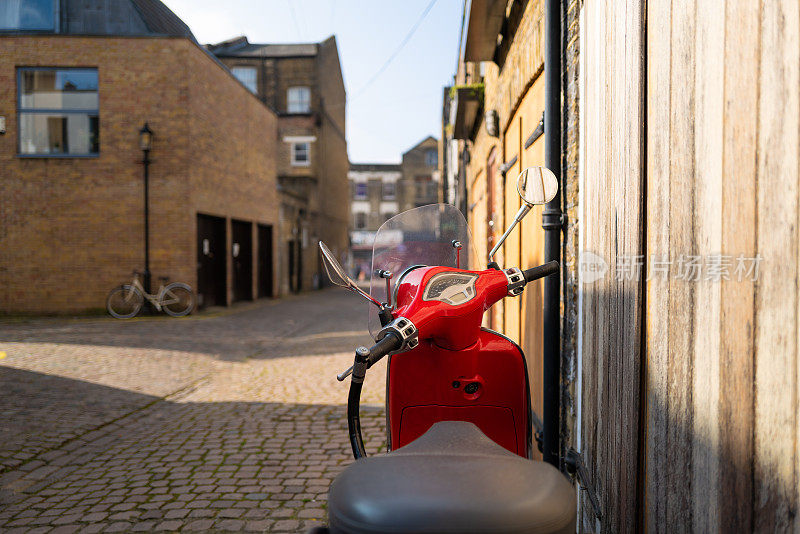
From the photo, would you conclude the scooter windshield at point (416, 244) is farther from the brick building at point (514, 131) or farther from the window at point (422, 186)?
the window at point (422, 186)

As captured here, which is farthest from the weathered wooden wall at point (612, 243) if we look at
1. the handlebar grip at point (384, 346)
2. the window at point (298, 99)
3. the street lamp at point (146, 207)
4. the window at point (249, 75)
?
the window at point (249, 75)

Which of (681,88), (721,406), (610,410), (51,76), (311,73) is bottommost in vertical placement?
(610,410)

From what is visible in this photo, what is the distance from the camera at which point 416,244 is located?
2322 mm

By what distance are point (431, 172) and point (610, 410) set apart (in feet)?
146

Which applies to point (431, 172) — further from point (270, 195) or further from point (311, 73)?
point (270, 195)

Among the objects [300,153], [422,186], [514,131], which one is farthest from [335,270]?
[422,186]

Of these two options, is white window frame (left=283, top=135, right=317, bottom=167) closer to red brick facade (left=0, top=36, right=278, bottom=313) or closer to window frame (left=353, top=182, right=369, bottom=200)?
red brick facade (left=0, top=36, right=278, bottom=313)

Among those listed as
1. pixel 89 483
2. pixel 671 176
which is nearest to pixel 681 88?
pixel 671 176

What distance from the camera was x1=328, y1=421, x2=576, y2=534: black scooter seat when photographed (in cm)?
94

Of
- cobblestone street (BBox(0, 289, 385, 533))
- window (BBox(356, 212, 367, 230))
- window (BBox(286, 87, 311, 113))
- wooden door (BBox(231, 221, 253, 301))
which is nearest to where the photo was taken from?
cobblestone street (BBox(0, 289, 385, 533))

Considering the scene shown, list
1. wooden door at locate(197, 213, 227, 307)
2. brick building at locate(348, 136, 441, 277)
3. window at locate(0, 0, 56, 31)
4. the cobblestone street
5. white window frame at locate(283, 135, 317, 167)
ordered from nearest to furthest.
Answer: the cobblestone street
window at locate(0, 0, 56, 31)
wooden door at locate(197, 213, 227, 307)
white window frame at locate(283, 135, 317, 167)
brick building at locate(348, 136, 441, 277)

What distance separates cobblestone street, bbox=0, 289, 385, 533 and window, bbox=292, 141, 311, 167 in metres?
19.1

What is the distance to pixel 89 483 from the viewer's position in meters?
3.34

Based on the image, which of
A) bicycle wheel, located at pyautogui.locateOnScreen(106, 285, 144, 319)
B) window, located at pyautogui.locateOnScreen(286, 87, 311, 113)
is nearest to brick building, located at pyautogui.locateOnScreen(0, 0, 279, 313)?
bicycle wheel, located at pyautogui.locateOnScreen(106, 285, 144, 319)
